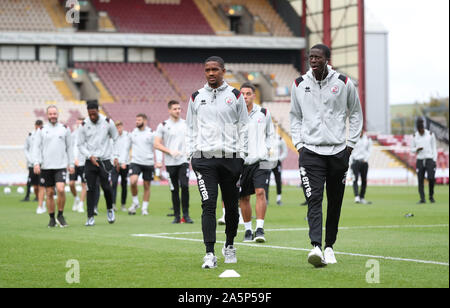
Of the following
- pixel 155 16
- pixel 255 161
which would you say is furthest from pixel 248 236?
pixel 155 16

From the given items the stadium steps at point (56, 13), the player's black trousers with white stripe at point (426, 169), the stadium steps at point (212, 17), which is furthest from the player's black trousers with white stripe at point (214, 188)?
the stadium steps at point (212, 17)

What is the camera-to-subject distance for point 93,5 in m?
55.3

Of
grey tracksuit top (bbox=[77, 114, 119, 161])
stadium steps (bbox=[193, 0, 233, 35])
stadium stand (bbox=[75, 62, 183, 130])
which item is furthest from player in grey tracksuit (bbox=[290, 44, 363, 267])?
stadium steps (bbox=[193, 0, 233, 35])

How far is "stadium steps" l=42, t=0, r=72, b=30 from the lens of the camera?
176 ft

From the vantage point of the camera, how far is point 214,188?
9.37 meters

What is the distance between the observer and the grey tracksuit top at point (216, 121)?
943cm

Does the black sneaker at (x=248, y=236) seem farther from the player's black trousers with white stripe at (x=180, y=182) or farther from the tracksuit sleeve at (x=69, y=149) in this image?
the tracksuit sleeve at (x=69, y=149)

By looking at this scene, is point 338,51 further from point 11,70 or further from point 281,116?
point 11,70

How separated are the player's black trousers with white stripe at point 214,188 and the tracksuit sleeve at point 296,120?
0.71 metres

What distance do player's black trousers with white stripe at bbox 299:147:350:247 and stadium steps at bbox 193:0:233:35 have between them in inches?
1885

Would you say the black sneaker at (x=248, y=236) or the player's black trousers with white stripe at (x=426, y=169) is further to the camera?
the player's black trousers with white stripe at (x=426, y=169)

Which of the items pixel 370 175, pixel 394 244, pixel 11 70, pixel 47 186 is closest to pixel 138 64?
pixel 11 70

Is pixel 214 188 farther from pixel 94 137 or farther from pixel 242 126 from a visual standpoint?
pixel 94 137
